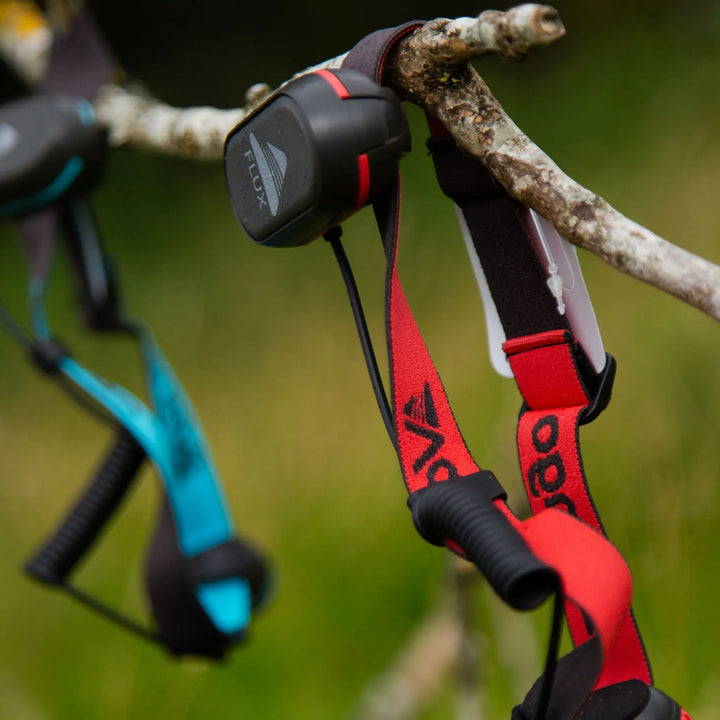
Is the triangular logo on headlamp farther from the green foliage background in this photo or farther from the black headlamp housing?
the green foliage background

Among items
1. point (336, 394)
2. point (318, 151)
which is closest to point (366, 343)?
point (318, 151)

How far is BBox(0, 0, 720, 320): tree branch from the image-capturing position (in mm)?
281

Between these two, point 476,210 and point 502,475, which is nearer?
point 476,210

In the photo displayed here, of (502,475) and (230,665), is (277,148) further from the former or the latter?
(230,665)

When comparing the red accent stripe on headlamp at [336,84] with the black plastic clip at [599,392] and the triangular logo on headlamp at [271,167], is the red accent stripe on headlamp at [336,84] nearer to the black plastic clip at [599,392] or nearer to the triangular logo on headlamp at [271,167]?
the triangular logo on headlamp at [271,167]

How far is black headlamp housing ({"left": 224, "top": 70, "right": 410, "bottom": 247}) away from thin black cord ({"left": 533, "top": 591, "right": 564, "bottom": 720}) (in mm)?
163

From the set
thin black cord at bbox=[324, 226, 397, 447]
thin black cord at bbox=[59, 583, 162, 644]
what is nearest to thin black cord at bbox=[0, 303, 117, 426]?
thin black cord at bbox=[59, 583, 162, 644]

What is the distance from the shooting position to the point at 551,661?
0.99 feet

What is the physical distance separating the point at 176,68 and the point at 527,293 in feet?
3.22

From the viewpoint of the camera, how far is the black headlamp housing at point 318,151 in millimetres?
325

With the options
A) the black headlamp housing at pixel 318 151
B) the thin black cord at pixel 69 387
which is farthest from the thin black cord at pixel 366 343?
the thin black cord at pixel 69 387

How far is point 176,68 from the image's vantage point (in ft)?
3.97

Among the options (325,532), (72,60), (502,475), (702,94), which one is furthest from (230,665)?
(702,94)

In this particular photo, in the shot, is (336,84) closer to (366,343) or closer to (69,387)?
(366,343)
